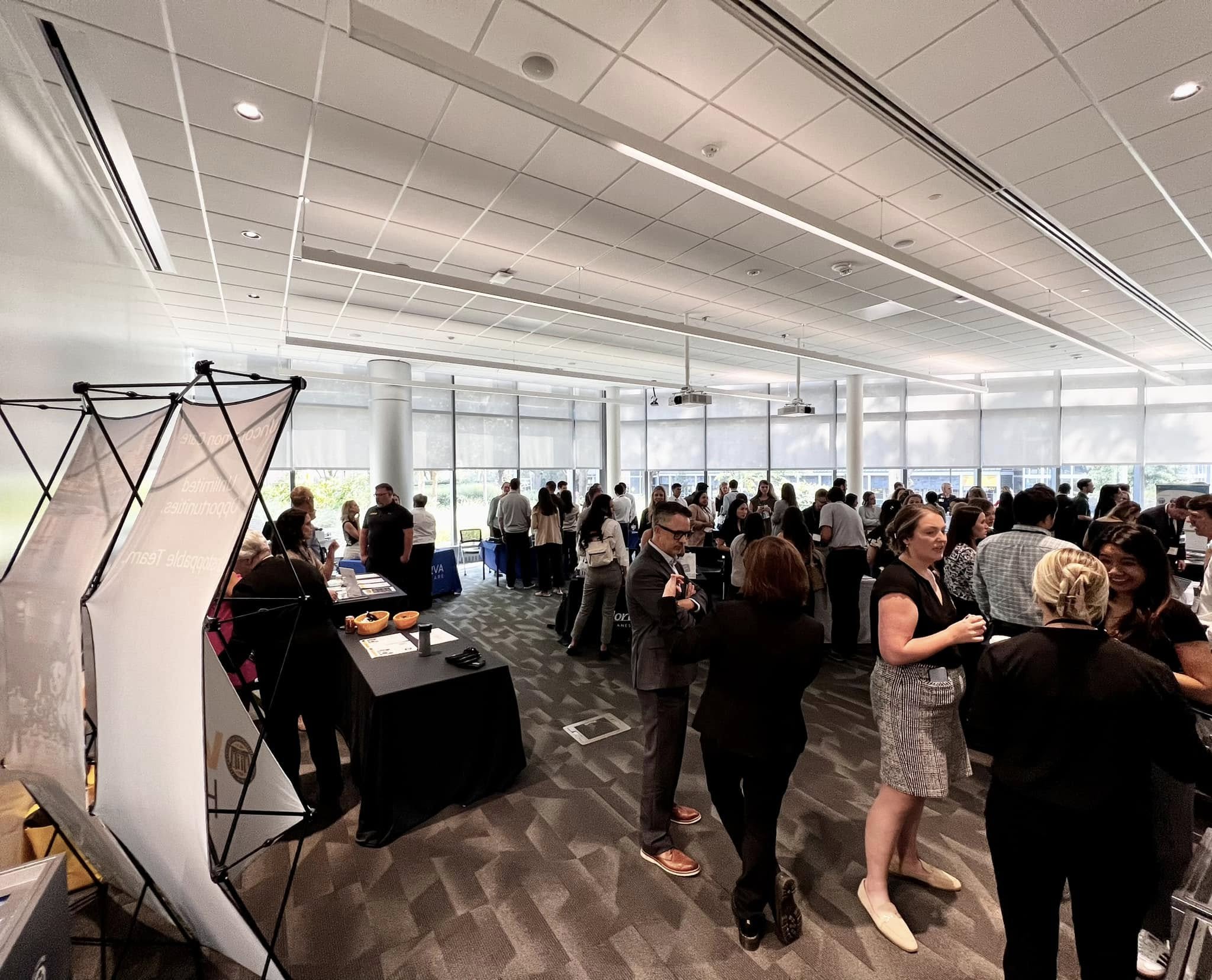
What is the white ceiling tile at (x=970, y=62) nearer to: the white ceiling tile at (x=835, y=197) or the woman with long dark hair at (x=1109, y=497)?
the white ceiling tile at (x=835, y=197)

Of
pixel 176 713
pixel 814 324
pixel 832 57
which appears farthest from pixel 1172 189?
pixel 176 713

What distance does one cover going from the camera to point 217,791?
1.50 metres

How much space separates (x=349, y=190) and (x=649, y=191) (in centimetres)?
207

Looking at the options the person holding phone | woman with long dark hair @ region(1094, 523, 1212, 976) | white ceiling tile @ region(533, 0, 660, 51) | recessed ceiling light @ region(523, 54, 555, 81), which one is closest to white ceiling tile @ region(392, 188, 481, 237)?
recessed ceiling light @ region(523, 54, 555, 81)

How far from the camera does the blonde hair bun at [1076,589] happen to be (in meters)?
1.31

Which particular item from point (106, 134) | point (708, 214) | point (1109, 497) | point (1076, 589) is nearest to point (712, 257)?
point (708, 214)

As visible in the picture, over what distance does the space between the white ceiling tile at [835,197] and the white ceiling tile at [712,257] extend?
84 cm

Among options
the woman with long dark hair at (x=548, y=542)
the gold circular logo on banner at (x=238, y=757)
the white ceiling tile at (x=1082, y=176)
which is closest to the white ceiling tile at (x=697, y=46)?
the white ceiling tile at (x=1082, y=176)

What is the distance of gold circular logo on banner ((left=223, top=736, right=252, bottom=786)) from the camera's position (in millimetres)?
1581

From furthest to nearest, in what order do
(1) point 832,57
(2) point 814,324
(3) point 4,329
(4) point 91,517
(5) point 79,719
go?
(2) point 814,324, (1) point 832,57, (3) point 4,329, (4) point 91,517, (5) point 79,719

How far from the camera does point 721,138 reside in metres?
3.20

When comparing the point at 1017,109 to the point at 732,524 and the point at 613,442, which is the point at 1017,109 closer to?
the point at 732,524

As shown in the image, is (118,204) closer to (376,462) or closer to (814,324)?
(376,462)

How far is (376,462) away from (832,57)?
28.4ft
